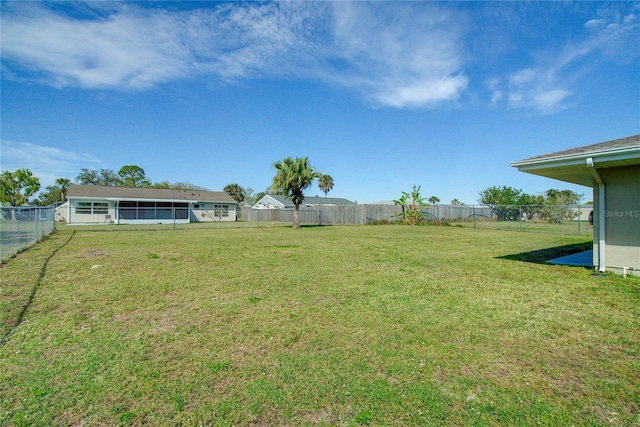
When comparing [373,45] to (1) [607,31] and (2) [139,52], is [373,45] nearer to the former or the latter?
(1) [607,31]

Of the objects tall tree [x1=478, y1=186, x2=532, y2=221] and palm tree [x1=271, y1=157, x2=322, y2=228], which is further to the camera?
tall tree [x1=478, y1=186, x2=532, y2=221]

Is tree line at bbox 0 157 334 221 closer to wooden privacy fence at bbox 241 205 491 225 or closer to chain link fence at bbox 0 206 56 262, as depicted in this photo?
wooden privacy fence at bbox 241 205 491 225

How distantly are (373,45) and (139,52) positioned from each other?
965 cm

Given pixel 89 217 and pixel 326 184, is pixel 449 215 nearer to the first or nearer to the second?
pixel 326 184

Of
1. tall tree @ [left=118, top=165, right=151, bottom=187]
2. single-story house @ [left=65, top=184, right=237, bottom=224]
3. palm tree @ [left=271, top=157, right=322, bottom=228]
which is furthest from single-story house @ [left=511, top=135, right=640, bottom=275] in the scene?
tall tree @ [left=118, top=165, right=151, bottom=187]

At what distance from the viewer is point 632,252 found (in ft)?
21.3

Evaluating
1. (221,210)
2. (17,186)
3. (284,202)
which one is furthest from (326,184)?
(17,186)

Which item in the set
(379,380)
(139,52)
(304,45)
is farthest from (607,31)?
(139,52)

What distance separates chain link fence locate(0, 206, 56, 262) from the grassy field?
3.04 metres

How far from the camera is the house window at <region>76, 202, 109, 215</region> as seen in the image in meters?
27.7

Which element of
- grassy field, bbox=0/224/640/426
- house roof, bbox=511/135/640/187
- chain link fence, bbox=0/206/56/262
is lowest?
grassy field, bbox=0/224/640/426

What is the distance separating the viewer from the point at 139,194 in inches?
1230

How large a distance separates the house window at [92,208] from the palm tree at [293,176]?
17524 millimetres

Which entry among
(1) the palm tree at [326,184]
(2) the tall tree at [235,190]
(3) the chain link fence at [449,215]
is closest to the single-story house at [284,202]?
(1) the palm tree at [326,184]
